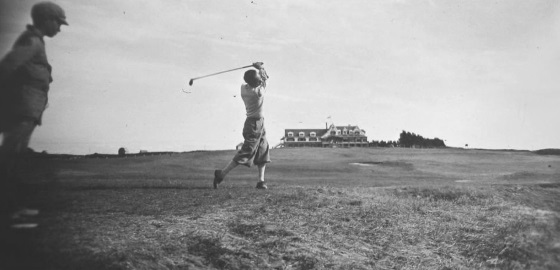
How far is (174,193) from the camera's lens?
926 centimetres

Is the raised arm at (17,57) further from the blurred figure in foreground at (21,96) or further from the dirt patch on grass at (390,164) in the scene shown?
the dirt patch on grass at (390,164)

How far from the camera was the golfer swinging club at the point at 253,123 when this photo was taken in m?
9.98

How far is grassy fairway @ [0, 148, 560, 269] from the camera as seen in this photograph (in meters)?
5.56

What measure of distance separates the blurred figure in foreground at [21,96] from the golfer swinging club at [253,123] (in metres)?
5.61

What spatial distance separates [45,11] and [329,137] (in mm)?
59385

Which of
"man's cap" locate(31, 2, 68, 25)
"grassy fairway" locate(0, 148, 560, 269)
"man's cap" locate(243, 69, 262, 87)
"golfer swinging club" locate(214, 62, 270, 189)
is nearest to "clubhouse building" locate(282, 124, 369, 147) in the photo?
"grassy fairway" locate(0, 148, 560, 269)

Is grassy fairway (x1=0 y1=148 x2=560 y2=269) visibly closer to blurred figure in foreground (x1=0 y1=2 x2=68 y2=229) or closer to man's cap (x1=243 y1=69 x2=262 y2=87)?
blurred figure in foreground (x1=0 y1=2 x2=68 y2=229)

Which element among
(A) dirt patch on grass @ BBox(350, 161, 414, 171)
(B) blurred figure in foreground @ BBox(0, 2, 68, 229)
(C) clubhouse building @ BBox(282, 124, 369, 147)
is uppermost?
(C) clubhouse building @ BBox(282, 124, 369, 147)

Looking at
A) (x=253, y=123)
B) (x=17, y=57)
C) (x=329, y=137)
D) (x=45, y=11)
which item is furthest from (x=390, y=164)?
(x=329, y=137)

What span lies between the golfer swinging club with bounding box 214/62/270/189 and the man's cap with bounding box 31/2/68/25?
18.4 ft

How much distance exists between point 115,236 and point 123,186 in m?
3.96

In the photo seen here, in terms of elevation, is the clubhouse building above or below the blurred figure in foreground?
above

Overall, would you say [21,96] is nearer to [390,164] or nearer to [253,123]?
[253,123]

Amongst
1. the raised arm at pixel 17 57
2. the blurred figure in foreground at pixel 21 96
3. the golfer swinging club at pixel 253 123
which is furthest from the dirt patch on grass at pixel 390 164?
the raised arm at pixel 17 57
